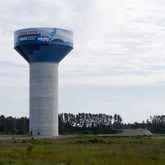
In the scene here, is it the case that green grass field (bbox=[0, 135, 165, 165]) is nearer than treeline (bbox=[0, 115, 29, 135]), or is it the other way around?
green grass field (bbox=[0, 135, 165, 165])

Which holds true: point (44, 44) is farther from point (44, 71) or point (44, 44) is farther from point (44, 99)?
point (44, 99)

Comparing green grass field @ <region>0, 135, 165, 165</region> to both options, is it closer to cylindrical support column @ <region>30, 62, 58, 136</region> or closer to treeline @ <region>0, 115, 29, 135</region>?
cylindrical support column @ <region>30, 62, 58, 136</region>

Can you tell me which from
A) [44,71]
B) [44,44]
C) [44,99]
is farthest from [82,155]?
[44,71]

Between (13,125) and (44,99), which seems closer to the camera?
(44,99)

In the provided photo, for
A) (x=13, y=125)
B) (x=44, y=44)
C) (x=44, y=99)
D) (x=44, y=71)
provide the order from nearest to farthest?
(x=44, y=44) → (x=44, y=99) → (x=44, y=71) → (x=13, y=125)

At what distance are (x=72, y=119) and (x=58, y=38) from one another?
97.6 meters

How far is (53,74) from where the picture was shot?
104 metres

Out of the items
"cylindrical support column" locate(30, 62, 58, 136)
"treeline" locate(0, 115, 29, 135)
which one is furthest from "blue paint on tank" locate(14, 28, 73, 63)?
"treeline" locate(0, 115, 29, 135)

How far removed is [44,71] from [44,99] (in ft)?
18.6

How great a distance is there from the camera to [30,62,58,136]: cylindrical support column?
104 metres

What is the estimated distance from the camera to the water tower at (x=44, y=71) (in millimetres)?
102938

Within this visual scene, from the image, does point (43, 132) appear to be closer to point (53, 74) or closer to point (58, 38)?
point (53, 74)

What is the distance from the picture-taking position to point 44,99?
340ft

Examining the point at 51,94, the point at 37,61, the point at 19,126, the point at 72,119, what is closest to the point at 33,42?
the point at 37,61
